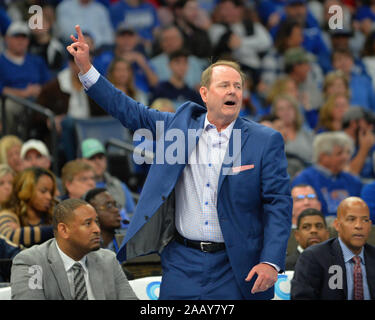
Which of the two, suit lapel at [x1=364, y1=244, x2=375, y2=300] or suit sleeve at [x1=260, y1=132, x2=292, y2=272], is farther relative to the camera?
suit lapel at [x1=364, y1=244, x2=375, y2=300]

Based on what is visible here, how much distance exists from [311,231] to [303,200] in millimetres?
878

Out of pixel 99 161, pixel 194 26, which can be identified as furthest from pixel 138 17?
pixel 99 161

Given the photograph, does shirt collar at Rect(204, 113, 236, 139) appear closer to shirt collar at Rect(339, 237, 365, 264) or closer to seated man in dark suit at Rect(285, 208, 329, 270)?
shirt collar at Rect(339, 237, 365, 264)

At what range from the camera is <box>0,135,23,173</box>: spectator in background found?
7.55m

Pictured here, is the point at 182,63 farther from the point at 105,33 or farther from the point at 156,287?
the point at 156,287

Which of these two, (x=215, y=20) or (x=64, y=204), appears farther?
(x=215, y=20)

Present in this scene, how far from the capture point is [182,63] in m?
9.62

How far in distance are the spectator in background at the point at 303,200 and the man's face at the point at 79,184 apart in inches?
63.2

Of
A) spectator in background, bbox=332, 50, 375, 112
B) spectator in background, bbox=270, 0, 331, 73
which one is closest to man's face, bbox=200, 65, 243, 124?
spectator in background, bbox=332, 50, 375, 112

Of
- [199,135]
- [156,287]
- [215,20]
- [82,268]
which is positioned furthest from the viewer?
[215,20]


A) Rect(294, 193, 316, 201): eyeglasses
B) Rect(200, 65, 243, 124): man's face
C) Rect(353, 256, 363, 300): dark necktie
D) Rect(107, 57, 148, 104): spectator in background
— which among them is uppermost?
Rect(107, 57, 148, 104): spectator in background

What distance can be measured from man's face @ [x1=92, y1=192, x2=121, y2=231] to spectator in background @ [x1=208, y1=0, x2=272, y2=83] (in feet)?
17.2
